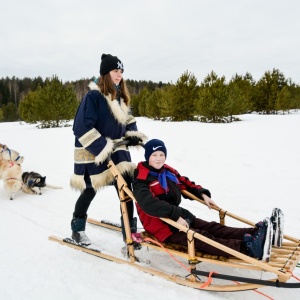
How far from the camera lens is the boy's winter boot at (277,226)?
7.38ft

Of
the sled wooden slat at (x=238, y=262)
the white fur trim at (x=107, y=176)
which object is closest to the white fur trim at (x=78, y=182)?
the white fur trim at (x=107, y=176)

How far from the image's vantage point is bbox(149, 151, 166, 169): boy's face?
279 centimetres

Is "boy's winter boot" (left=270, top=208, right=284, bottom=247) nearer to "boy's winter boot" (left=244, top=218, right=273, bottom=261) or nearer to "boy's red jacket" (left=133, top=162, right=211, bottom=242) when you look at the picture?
"boy's winter boot" (left=244, top=218, right=273, bottom=261)

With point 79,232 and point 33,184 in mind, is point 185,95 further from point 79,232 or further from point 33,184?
point 79,232

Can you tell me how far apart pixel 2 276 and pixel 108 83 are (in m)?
1.96

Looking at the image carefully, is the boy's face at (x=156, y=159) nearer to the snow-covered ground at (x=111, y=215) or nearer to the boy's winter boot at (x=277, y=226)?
the snow-covered ground at (x=111, y=215)

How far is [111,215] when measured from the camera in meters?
4.21

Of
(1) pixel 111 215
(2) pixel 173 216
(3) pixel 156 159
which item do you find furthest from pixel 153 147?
(1) pixel 111 215

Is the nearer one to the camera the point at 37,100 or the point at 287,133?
the point at 287,133

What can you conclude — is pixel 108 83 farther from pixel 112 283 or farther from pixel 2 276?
pixel 2 276

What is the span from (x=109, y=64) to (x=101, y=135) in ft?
2.18

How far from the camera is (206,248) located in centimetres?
238

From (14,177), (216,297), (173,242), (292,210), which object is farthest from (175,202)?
(14,177)

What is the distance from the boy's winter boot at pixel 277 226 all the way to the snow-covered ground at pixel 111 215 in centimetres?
40
